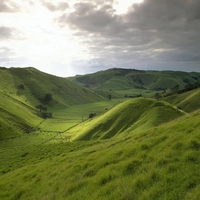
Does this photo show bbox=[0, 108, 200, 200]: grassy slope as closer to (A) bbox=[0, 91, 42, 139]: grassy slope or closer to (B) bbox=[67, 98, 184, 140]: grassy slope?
(B) bbox=[67, 98, 184, 140]: grassy slope

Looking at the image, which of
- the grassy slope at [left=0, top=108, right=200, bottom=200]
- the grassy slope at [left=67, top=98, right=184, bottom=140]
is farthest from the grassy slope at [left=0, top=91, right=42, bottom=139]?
the grassy slope at [left=0, top=108, right=200, bottom=200]

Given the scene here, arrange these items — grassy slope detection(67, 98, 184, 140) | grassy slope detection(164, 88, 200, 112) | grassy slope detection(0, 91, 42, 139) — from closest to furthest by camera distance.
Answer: grassy slope detection(67, 98, 184, 140) → grassy slope detection(0, 91, 42, 139) → grassy slope detection(164, 88, 200, 112)

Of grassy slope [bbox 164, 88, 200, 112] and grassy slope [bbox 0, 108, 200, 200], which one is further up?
grassy slope [bbox 0, 108, 200, 200]

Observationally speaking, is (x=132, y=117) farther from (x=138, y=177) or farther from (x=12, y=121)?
(x=12, y=121)

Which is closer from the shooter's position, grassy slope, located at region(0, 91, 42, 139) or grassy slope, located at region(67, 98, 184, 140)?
grassy slope, located at region(67, 98, 184, 140)

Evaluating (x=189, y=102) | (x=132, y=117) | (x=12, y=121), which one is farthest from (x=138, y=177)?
(x=12, y=121)

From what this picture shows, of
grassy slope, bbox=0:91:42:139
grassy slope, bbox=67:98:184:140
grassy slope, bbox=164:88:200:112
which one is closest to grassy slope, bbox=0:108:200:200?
grassy slope, bbox=67:98:184:140

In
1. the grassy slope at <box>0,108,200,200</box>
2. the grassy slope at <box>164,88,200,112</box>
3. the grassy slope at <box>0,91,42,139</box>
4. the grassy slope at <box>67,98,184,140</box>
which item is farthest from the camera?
the grassy slope at <box>164,88,200,112</box>

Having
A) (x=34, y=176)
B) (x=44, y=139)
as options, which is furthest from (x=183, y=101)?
(x=34, y=176)

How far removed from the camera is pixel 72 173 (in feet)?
62.1

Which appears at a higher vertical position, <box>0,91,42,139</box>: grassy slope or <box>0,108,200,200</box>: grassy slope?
<box>0,108,200,200</box>: grassy slope

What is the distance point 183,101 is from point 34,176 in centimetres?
14676

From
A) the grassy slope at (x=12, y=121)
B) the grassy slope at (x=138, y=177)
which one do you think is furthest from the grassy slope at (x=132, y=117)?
the grassy slope at (x=12, y=121)

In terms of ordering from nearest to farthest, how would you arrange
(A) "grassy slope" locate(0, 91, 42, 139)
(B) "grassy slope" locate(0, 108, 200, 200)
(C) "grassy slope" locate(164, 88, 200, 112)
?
(B) "grassy slope" locate(0, 108, 200, 200) → (A) "grassy slope" locate(0, 91, 42, 139) → (C) "grassy slope" locate(164, 88, 200, 112)
